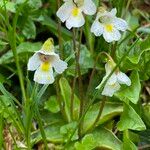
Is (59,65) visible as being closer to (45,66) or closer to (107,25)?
(45,66)

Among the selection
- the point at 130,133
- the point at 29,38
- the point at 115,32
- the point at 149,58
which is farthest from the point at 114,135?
the point at 29,38

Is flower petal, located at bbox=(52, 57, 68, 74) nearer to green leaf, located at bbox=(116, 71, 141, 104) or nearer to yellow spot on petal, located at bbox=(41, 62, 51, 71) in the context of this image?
yellow spot on petal, located at bbox=(41, 62, 51, 71)

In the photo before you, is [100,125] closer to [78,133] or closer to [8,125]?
[78,133]

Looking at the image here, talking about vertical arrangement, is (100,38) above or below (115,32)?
below

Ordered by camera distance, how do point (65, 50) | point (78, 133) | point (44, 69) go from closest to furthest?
point (44, 69)
point (78, 133)
point (65, 50)

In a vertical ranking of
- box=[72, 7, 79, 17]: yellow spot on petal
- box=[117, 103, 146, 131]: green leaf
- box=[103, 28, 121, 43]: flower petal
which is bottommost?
box=[117, 103, 146, 131]: green leaf

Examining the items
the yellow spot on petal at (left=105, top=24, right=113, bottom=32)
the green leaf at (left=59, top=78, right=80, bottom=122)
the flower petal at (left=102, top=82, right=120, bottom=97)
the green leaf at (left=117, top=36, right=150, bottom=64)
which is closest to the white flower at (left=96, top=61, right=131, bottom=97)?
the flower petal at (left=102, top=82, right=120, bottom=97)
